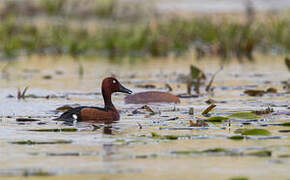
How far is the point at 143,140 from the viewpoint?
8812 millimetres

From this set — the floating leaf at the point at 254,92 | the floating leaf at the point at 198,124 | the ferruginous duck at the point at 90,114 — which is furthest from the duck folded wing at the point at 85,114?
the floating leaf at the point at 254,92

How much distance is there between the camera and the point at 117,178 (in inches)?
267

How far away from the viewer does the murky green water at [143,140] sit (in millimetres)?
7152

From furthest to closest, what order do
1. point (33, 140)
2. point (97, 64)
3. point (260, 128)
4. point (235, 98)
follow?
point (97, 64)
point (235, 98)
point (260, 128)
point (33, 140)

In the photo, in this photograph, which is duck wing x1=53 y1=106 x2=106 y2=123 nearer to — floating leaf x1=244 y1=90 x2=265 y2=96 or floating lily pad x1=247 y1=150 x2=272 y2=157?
floating lily pad x1=247 y1=150 x2=272 y2=157

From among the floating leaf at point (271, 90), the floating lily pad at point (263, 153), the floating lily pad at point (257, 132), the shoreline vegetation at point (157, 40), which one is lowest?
the floating lily pad at point (263, 153)

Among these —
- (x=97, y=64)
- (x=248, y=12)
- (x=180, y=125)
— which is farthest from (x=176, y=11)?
(x=180, y=125)

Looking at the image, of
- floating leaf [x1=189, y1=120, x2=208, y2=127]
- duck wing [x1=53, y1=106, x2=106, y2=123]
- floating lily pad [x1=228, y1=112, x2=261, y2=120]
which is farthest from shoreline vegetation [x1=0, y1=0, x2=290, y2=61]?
floating leaf [x1=189, y1=120, x2=208, y2=127]

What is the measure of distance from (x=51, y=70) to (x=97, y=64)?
1.83 m

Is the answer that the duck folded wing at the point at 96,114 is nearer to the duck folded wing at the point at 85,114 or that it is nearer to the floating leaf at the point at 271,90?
the duck folded wing at the point at 85,114

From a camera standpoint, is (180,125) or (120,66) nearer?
(180,125)

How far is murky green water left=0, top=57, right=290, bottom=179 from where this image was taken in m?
7.15

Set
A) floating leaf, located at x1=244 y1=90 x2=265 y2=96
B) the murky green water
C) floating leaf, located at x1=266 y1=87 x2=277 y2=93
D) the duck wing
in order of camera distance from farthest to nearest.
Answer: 1. floating leaf, located at x1=266 y1=87 x2=277 y2=93
2. floating leaf, located at x1=244 y1=90 x2=265 y2=96
3. the duck wing
4. the murky green water

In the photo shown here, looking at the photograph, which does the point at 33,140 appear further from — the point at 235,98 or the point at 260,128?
the point at 235,98
